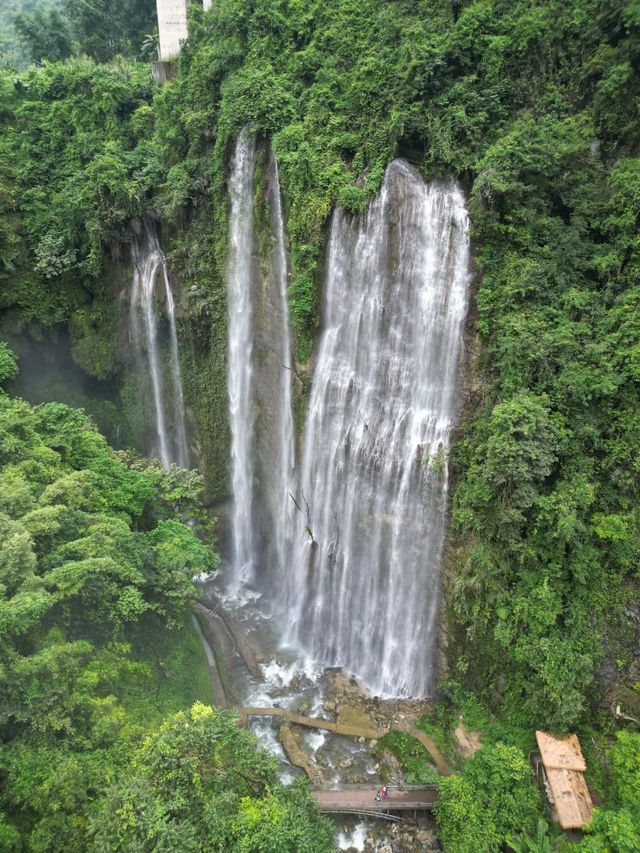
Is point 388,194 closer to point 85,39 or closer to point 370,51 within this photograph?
point 370,51

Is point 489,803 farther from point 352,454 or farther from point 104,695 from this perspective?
point 352,454

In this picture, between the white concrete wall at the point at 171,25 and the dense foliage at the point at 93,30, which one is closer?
the white concrete wall at the point at 171,25

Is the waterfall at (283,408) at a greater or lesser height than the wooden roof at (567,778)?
greater

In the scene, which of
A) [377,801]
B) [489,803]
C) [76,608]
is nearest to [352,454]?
[76,608]

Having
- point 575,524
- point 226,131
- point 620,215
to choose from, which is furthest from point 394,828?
point 226,131

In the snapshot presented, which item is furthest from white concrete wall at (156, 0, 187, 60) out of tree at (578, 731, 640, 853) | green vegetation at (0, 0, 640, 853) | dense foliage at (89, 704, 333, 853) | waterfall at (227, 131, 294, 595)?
tree at (578, 731, 640, 853)

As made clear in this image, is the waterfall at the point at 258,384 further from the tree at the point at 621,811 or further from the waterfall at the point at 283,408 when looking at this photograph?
the tree at the point at 621,811

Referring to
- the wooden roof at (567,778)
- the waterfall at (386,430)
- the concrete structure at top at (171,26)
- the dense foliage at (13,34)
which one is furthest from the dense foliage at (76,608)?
the dense foliage at (13,34)

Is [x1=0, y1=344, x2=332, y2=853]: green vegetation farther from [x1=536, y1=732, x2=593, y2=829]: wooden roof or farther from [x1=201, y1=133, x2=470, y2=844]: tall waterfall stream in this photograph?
[x1=536, y1=732, x2=593, y2=829]: wooden roof
